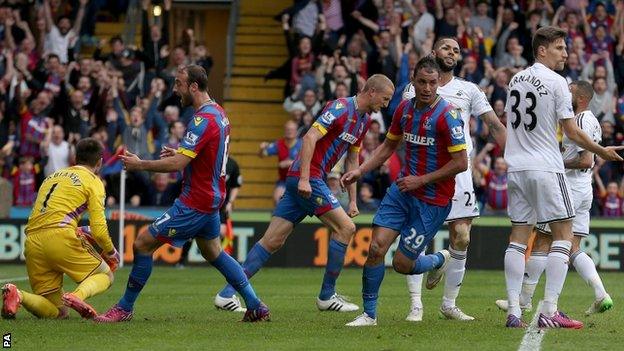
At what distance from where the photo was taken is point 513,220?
493 inches

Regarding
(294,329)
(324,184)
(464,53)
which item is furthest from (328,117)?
(464,53)

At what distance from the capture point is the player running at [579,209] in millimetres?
13376

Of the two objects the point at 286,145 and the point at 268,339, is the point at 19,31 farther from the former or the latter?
the point at 268,339

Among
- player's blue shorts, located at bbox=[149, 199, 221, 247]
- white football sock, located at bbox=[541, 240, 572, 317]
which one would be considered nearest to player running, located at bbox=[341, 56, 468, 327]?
white football sock, located at bbox=[541, 240, 572, 317]

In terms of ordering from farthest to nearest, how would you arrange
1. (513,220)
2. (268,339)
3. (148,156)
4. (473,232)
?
(148,156)
(473,232)
(513,220)
(268,339)

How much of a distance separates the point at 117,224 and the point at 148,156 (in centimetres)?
239

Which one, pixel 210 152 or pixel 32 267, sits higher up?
pixel 210 152

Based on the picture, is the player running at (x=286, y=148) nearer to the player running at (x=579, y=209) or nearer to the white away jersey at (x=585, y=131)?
the player running at (x=579, y=209)

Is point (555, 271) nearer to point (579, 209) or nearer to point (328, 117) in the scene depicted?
point (579, 209)

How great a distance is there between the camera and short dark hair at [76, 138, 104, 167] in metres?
13.3

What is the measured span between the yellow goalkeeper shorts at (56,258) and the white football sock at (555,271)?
4.25 metres

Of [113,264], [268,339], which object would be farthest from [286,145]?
[268,339]

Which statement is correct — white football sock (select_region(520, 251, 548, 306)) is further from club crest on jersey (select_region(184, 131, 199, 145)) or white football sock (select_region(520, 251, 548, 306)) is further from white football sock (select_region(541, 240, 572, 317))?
club crest on jersey (select_region(184, 131, 199, 145))

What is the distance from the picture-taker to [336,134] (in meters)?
13.8
